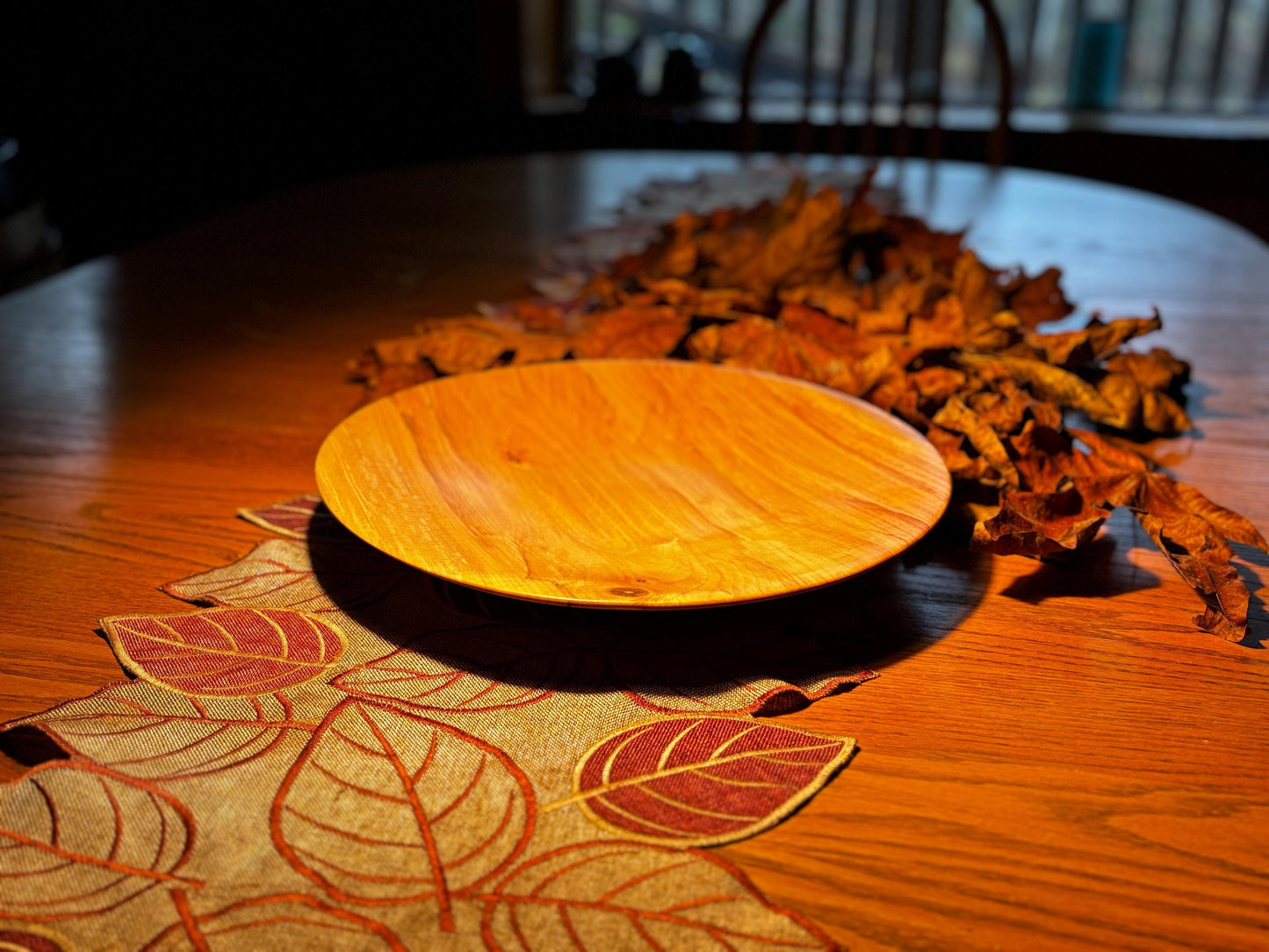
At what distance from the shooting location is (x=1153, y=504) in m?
0.63

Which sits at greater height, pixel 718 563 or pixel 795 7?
pixel 795 7

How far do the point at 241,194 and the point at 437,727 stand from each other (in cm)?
293

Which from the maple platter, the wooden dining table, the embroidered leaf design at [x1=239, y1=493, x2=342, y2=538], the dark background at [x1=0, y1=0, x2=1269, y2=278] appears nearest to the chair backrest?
the dark background at [x1=0, y1=0, x2=1269, y2=278]

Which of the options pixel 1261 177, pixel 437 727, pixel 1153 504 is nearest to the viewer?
pixel 437 727

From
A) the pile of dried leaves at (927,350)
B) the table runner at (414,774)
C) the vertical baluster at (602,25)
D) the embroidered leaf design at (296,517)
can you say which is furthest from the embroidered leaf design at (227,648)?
the vertical baluster at (602,25)

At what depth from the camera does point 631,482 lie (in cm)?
65

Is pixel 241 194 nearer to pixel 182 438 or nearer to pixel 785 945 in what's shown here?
pixel 182 438

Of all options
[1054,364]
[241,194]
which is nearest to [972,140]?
[241,194]

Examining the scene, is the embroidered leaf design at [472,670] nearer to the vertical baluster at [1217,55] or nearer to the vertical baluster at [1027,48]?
the vertical baluster at [1027,48]

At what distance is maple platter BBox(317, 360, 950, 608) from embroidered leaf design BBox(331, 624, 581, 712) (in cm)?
4

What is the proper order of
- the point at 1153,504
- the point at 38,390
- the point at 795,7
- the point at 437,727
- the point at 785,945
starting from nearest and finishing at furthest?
the point at 785,945 → the point at 437,727 → the point at 1153,504 → the point at 38,390 → the point at 795,7

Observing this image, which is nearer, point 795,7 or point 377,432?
point 377,432

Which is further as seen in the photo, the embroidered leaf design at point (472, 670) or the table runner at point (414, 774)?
the embroidered leaf design at point (472, 670)

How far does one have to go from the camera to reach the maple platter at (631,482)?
0.51m
